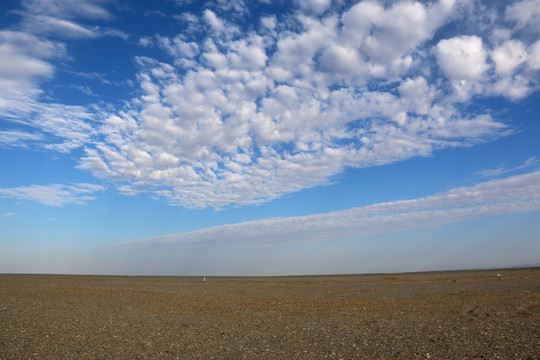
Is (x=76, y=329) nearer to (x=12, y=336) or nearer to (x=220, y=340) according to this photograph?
(x=12, y=336)

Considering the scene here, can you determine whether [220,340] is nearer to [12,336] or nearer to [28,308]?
[12,336]

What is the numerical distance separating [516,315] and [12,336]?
2751cm

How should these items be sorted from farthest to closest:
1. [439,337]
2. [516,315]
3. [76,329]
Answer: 1. [516,315]
2. [76,329]
3. [439,337]

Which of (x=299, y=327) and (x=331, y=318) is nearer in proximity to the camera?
(x=299, y=327)

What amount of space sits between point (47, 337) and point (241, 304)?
54.0 ft

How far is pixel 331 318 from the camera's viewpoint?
23.1m

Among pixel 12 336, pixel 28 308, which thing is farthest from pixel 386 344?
pixel 28 308

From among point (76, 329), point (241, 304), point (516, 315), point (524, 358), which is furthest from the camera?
point (241, 304)

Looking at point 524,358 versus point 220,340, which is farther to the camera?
point 220,340

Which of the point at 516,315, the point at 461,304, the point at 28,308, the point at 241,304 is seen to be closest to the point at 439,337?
the point at 516,315

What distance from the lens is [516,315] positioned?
74.3ft

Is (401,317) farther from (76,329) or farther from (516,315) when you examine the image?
(76,329)

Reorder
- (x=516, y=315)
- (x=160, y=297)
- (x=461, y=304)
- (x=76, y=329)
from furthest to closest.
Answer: (x=160, y=297), (x=461, y=304), (x=516, y=315), (x=76, y=329)

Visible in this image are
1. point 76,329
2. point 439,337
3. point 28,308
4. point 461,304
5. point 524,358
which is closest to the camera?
point 524,358
